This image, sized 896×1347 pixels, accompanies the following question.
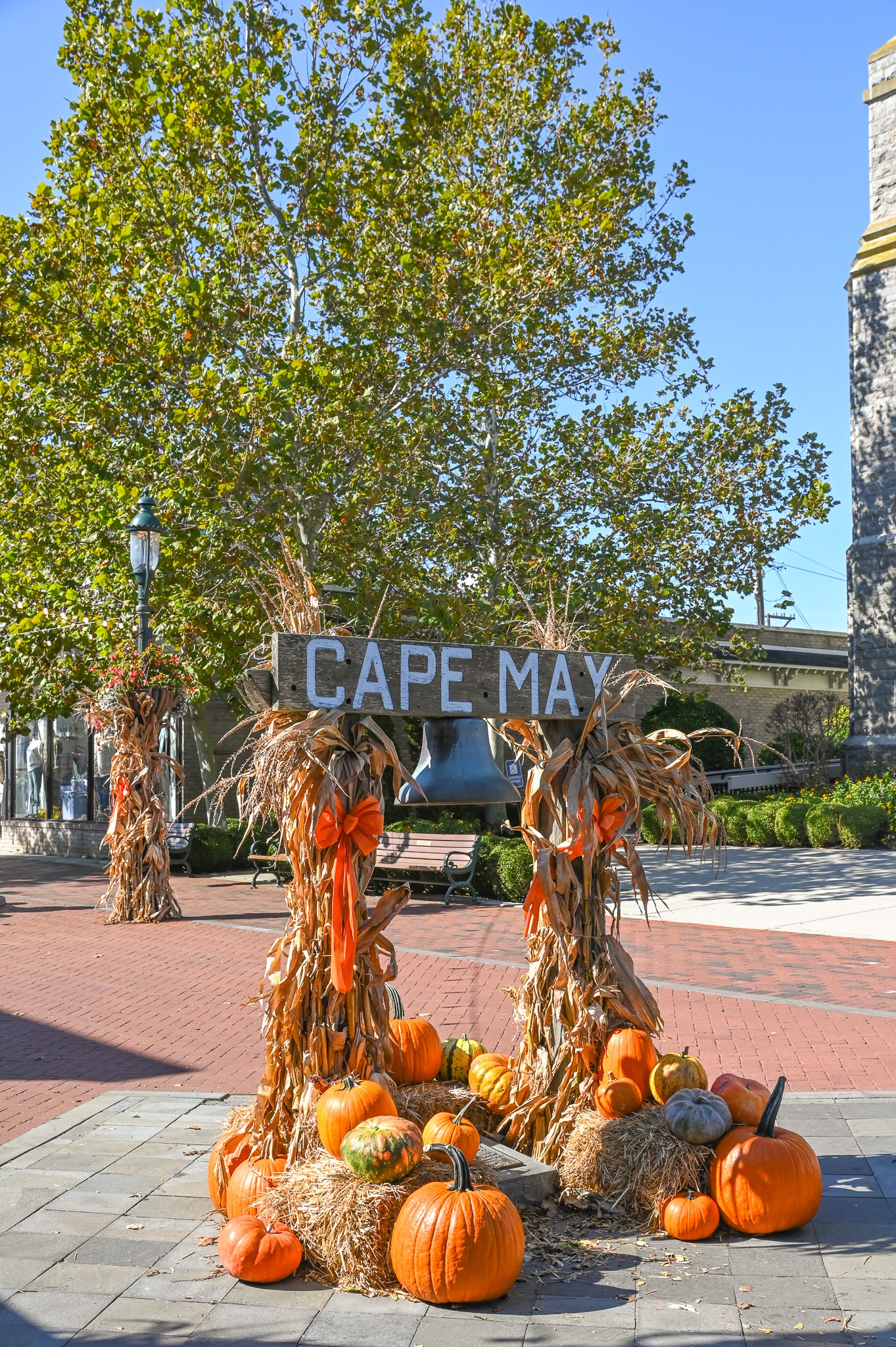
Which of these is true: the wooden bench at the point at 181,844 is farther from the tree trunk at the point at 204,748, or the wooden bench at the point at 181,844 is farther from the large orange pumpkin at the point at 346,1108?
the large orange pumpkin at the point at 346,1108

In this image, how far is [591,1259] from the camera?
4.12 meters

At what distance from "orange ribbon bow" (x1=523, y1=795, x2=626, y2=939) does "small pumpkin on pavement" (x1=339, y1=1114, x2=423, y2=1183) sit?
1.15 meters

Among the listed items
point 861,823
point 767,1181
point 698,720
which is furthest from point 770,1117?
point 698,720

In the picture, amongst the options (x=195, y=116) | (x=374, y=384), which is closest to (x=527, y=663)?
(x=374, y=384)

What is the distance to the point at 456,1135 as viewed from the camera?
4.37 meters

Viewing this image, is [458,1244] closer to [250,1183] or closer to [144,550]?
[250,1183]

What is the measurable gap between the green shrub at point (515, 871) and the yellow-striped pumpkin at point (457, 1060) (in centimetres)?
887

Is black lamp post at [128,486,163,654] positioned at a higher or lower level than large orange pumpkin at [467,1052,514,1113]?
higher

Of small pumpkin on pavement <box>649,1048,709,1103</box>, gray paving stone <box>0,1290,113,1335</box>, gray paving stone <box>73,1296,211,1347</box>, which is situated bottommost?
gray paving stone <box>73,1296,211,1347</box>

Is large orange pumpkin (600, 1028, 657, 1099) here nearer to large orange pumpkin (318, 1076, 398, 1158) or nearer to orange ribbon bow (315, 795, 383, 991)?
large orange pumpkin (318, 1076, 398, 1158)

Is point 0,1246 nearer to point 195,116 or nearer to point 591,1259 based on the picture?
point 591,1259

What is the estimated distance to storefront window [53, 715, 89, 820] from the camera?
22.7 m

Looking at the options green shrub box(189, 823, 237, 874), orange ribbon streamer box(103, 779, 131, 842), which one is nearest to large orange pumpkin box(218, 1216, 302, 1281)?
orange ribbon streamer box(103, 779, 131, 842)

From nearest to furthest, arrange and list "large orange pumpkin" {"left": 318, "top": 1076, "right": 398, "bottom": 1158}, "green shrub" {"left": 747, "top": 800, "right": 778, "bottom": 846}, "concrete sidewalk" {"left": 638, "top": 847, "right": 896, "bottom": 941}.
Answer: "large orange pumpkin" {"left": 318, "top": 1076, "right": 398, "bottom": 1158} < "concrete sidewalk" {"left": 638, "top": 847, "right": 896, "bottom": 941} < "green shrub" {"left": 747, "top": 800, "right": 778, "bottom": 846}
